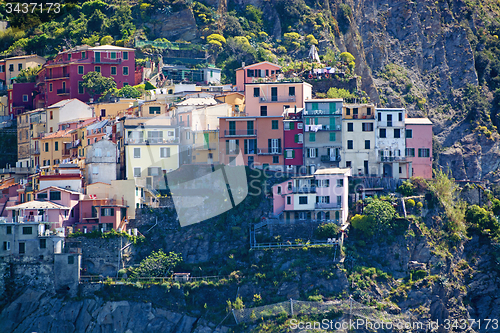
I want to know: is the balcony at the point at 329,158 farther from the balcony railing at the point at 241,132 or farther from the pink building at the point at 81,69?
the pink building at the point at 81,69

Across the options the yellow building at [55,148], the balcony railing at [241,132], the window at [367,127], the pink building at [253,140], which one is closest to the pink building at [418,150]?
the window at [367,127]

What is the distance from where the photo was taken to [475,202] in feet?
315

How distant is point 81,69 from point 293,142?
2773 cm

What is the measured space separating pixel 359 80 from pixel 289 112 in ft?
40.4

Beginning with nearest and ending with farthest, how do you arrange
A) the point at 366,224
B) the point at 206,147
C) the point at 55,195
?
the point at 366,224, the point at 55,195, the point at 206,147

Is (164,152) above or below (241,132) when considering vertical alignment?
below

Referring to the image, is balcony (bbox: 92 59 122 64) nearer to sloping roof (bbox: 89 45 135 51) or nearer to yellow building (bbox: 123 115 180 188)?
sloping roof (bbox: 89 45 135 51)

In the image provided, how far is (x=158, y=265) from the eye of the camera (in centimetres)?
8575

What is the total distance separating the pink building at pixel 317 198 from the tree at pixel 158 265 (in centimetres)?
976

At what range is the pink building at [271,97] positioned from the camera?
97.2 meters

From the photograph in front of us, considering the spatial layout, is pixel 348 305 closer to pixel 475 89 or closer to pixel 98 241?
pixel 98 241

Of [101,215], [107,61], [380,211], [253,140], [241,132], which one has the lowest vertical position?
[101,215]

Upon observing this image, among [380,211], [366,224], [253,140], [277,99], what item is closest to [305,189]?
[366,224]

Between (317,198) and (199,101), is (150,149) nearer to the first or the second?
(199,101)
